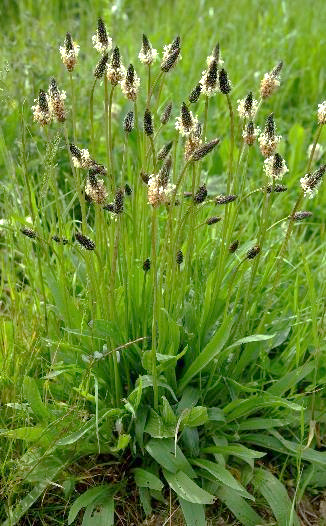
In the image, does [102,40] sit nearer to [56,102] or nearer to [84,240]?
[56,102]

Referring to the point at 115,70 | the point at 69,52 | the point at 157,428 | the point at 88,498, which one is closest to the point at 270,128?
the point at 115,70

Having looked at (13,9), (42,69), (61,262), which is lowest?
(61,262)

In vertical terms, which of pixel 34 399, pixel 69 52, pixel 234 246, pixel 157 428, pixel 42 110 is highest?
pixel 69 52

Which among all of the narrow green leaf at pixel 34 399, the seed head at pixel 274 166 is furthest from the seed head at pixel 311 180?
the narrow green leaf at pixel 34 399

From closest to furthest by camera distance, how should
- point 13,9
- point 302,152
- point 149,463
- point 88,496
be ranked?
point 88,496
point 149,463
point 302,152
point 13,9

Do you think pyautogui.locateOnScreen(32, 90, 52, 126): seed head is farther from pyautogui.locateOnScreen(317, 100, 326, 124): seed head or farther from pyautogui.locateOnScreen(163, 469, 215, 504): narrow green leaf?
pyautogui.locateOnScreen(163, 469, 215, 504): narrow green leaf

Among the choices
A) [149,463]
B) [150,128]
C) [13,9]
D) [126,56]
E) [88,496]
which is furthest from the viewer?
[13,9]

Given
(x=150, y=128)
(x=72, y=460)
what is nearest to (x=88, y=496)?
(x=72, y=460)

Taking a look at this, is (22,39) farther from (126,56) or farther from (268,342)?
(268,342)

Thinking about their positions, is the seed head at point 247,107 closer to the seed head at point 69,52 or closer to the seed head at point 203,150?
the seed head at point 203,150
